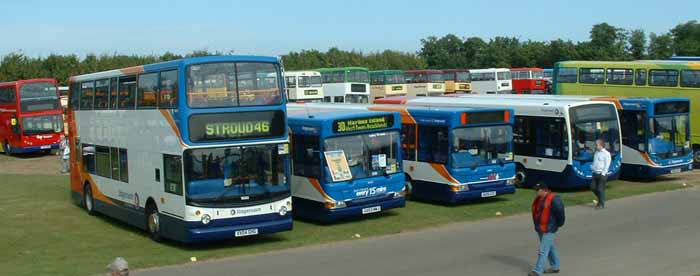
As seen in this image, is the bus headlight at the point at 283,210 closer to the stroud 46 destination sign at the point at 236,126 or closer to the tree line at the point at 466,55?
the stroud 46 destination sign at the point at 236,126

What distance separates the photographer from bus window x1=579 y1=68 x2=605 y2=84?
34.0 m

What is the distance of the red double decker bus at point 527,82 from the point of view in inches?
2506

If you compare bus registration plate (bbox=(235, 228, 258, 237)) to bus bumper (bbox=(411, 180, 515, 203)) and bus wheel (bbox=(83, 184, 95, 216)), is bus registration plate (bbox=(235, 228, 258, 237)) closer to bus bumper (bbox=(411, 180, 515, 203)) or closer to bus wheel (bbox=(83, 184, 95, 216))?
bus bumper (bbox=(411, 180, 515, 203))

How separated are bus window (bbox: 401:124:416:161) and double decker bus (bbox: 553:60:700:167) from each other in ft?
→ 42.8

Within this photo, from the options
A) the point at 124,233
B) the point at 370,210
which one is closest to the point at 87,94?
the point at 124,233

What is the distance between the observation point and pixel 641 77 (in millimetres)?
32125

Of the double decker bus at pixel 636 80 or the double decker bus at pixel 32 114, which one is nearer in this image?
the double decker bus at pixel 636 80

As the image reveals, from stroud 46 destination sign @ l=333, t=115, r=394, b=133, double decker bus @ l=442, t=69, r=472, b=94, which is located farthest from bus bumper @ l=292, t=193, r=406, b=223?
double decker bus @ l=442, t=69, r=472, b=94

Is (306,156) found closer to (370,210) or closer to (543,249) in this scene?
(370,210)

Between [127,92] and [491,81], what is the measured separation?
4691cm

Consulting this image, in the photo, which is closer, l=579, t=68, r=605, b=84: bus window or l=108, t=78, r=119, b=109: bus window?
l=108, t=78, r=119, b=109: bus window

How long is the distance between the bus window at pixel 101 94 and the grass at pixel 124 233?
115 inches

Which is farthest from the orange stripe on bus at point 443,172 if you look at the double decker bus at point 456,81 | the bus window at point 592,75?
the double decker bus at point 456,81

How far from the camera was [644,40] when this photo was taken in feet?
274
